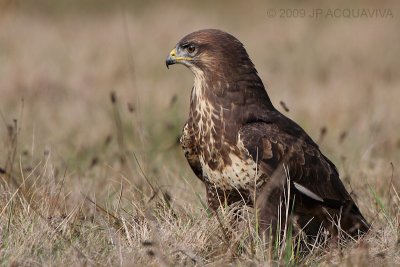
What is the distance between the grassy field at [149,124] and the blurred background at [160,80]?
0.03 m

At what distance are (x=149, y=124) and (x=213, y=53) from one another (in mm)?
3119

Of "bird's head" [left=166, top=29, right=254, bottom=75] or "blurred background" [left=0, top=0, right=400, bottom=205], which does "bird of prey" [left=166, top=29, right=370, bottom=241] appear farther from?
"blurred background" [left=0, top=0, right=400, bottom=205]

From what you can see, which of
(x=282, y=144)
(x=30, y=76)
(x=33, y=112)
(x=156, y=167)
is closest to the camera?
(x=282, y=144)

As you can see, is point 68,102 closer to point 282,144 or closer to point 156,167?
point 156,167

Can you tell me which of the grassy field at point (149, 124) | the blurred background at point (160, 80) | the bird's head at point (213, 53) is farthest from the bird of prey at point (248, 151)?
the blurred background at point (160, 80)

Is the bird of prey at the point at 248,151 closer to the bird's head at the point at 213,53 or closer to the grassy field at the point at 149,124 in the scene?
the bird's head at the point at 213,53

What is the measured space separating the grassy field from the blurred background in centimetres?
3

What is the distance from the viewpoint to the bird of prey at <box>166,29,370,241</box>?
14.4 feet

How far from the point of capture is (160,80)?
1005 cm

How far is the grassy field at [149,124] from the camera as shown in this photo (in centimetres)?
413

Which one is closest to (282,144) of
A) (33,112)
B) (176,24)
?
(33,112)

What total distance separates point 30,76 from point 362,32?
4515mm

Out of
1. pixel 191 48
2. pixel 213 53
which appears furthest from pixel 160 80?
pixel 213 53

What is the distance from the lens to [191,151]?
15.5ft
